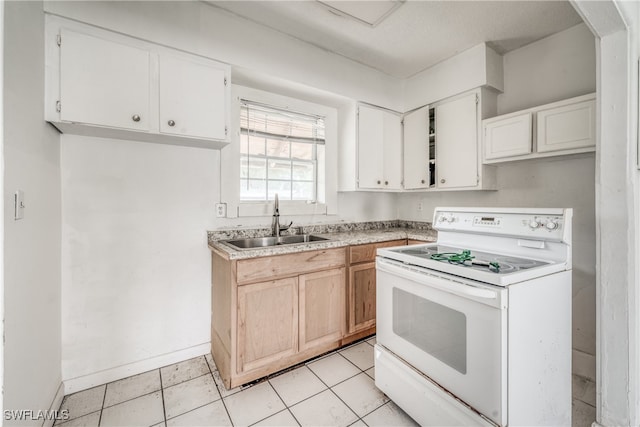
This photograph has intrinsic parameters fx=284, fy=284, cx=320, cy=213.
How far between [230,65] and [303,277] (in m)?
1.63

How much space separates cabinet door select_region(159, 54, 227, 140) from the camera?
5.86 ft

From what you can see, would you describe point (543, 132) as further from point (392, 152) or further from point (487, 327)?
point (487, 327)

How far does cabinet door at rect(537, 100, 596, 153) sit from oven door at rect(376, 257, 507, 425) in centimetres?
149

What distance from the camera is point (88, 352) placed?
184cm

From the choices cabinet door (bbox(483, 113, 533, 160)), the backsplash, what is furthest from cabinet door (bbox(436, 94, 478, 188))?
the backsplash

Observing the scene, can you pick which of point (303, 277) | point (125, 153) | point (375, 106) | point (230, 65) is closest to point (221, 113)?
point (230, 65)

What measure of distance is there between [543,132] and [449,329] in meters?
1.71

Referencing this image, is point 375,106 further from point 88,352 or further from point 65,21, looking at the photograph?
point 88,352

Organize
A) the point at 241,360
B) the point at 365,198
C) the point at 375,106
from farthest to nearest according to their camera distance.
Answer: the point at 365,198 → the point at 375,106 → the point at 241,360

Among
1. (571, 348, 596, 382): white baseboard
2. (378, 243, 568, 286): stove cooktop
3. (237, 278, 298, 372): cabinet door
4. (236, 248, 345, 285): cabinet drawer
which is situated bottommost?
(571, 348, 596, 382): white baseboard

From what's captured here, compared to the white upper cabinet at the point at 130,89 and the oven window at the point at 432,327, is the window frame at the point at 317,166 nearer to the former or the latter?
the white upper cabinet at the point at 130,89

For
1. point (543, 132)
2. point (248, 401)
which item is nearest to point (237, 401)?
point (248, 401)

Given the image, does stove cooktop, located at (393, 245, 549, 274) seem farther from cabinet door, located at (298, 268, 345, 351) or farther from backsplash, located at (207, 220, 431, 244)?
backsplash, located at (207, 220, 431, 244)

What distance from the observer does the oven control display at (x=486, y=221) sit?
1776mm
